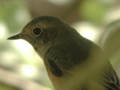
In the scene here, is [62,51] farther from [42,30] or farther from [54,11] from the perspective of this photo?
[54,11]

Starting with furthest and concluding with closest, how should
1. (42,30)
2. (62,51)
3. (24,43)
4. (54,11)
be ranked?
1. (54,11)
2. (24,43)
3. (42,30)
4. (62,51)

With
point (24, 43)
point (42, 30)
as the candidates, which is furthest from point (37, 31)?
point (24, 43)

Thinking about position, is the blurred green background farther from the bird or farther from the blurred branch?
the blurred branch

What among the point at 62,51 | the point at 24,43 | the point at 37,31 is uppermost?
the point at 24,43

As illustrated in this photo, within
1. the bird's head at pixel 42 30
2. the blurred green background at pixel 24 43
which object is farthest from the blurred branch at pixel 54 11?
the bird's head at pixel 42 30

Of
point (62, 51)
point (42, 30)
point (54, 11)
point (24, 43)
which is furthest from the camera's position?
point (54, 11)

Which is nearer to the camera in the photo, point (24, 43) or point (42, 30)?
point (42, 30)

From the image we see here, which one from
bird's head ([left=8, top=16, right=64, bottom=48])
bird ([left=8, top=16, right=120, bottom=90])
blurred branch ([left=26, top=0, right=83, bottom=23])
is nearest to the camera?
bird ([left=8, top=16, right=120, bottom=90])

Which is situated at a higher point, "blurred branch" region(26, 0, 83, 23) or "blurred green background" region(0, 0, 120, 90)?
"blurred branch" region(26, 0, 83, 23)

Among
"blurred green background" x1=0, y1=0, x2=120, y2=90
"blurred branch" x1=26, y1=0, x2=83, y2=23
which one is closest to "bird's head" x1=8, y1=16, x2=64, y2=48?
"blurred green background" x1=0, y1=0, x2=120, y2=90

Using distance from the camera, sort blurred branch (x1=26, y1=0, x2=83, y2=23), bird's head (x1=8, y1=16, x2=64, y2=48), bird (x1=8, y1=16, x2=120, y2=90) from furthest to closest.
A: blurred branch (x1=26, y1=0, x2=83, y2=23)
bird's head (x1=8, y1=16, x2=64, y2=48)
bird (x1=8, y1=16, x2=120, y2=90)
